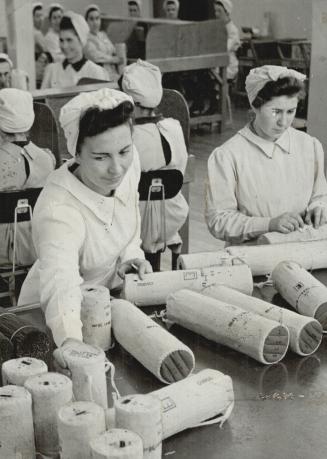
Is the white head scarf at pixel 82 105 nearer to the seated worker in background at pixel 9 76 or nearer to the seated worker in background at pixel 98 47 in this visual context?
the seated worker in background at pixel 9 76

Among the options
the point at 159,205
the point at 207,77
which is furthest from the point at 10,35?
the point at 159,205

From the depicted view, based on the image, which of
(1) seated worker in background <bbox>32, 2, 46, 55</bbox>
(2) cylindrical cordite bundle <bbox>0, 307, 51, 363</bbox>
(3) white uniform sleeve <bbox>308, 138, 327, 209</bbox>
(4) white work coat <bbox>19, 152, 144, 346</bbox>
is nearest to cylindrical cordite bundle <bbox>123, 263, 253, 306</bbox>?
(4) white work coat <bbox>19, 152, 144, 346</bbox>

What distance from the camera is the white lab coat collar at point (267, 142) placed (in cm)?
288

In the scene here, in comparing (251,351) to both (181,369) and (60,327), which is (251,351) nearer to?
(181,369)

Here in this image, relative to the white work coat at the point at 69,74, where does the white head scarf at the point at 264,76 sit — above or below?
above

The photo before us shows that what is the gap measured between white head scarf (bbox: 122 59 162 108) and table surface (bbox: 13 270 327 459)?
2.12 m

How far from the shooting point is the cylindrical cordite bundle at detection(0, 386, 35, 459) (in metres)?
1.22

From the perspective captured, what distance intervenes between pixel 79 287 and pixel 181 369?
349 mm

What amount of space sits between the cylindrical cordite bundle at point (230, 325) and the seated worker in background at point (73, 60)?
482 centimetres

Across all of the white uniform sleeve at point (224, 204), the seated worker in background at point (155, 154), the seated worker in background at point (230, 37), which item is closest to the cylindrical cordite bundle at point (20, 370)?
the white uniform sleeve at point (224, 204)

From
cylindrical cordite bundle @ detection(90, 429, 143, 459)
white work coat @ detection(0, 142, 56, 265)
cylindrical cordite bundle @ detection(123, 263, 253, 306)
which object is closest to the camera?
cylindrical cordite bundle @ detection(90, 429, 143, 459)

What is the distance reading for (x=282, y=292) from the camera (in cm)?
200

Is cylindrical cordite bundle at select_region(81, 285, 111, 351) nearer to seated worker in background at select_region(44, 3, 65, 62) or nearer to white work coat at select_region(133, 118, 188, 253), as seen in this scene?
white work coat at select_region(133, 118, 188, 253)

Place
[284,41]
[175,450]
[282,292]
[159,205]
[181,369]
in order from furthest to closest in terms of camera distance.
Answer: [284,41]
[159,205]
[282,292]
[181,369]
[175,450]
